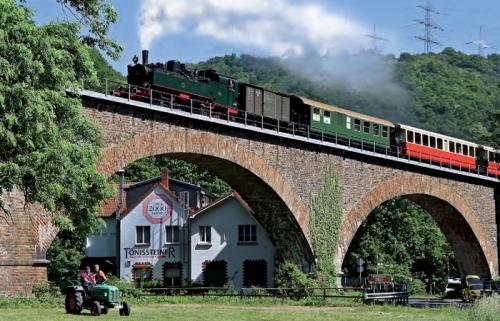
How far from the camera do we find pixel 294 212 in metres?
40.7

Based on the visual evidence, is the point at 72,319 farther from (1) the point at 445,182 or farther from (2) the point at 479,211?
(2) the point at 479,211

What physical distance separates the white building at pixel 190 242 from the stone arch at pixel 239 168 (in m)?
12.3

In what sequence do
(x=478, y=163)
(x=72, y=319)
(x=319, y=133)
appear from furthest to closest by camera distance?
(x=478, y=163), (x=319, y=133), (x=72, y=319)

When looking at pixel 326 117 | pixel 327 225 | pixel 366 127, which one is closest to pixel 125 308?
pixel 327 225

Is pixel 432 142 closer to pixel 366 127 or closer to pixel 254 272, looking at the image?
pixel 366 127

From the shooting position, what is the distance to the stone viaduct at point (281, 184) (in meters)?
28.1

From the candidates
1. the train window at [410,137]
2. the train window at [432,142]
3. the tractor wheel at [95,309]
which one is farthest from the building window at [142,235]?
the tractor wheel at [95,309]

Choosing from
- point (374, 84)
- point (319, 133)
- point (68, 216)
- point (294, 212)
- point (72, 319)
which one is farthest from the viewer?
point (374, 84)

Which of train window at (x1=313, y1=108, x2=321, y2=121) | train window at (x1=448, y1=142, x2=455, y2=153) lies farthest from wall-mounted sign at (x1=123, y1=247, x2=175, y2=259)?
train window at (x1=448, y1=142, x2=455, y2=153)

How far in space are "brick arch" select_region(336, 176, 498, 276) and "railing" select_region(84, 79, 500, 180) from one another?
4.90 feet

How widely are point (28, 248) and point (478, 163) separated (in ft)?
123

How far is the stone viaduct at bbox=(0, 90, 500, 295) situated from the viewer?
92.2 ft

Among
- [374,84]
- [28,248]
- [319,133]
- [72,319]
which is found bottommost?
[72,319]

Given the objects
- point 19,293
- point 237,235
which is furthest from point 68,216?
point 237,235
